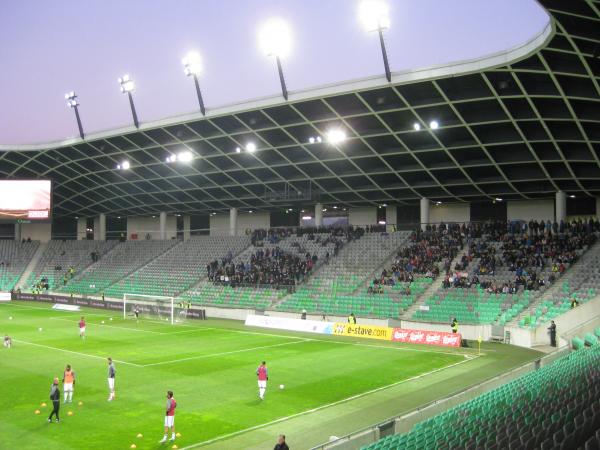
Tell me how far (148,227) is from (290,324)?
44.6 meters

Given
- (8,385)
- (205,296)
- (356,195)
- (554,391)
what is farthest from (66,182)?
(554,391)

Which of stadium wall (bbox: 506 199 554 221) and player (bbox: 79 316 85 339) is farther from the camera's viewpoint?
stadium wall (bbox: 506 199 554 221)

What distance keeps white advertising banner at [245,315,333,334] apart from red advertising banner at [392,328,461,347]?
5.54m

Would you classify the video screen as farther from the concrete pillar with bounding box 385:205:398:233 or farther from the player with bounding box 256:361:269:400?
the player with bounding box 256:361:269:400

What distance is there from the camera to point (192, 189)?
66.1 metres

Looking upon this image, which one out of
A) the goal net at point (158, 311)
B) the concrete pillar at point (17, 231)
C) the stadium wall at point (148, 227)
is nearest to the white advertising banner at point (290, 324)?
the goal net at point (158, 311)

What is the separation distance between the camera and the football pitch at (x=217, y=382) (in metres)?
18.8

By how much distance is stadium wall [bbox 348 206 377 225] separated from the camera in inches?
2574

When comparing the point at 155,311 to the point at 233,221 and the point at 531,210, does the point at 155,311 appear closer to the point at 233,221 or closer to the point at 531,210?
the point at 233,221

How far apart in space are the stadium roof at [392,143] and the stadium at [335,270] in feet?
0.61

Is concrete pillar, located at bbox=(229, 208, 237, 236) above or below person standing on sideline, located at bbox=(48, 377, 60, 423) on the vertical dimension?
above

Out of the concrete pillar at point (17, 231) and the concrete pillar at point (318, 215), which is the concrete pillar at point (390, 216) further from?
the concrete pillar at point (17, 231)

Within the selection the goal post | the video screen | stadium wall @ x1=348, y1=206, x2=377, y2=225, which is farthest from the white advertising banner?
the video screen

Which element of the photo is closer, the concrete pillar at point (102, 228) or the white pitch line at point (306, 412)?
the white pitch line at point (306, 412)
